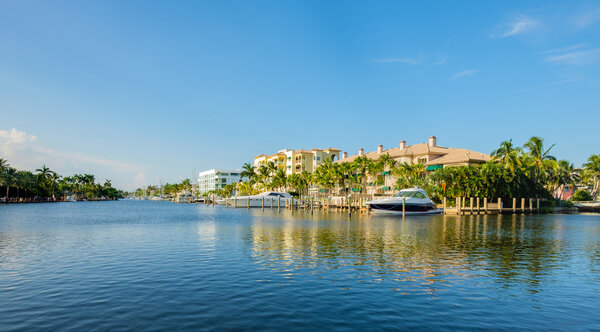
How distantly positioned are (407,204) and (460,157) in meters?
27.0

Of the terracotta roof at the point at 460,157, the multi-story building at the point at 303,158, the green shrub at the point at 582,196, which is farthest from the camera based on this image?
the multi-story building at the point at 303,158

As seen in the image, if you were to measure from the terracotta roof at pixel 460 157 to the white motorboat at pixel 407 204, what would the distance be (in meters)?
21.5

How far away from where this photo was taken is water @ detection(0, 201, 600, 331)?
11.4m

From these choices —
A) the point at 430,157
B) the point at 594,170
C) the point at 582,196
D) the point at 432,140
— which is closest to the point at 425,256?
the point at 430,157

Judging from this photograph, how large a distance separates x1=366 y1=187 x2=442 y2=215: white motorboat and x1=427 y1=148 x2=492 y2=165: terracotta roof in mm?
21484

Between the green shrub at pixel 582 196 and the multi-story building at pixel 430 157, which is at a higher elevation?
the multi-story building at pixel 430 157

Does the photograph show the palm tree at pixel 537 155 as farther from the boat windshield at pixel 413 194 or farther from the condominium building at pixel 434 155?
the boat windshield at pixel 413 194

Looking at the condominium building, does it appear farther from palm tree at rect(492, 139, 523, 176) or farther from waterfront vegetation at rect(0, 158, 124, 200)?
waterfront vegetation at rect(0, 158, 124, 200)

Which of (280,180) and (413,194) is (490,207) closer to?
(413,194)

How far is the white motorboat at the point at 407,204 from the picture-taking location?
61.1 meters

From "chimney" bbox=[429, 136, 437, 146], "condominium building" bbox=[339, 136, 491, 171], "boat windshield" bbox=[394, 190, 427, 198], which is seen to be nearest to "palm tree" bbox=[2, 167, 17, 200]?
"condominium building" bbox=[339, 136, 491, 171]

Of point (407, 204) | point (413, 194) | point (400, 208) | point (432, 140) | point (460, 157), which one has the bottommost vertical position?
point (400, 208)

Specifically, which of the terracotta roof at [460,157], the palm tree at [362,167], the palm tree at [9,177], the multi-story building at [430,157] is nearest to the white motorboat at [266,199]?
the palm tree at [362,167]

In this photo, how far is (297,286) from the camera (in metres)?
15.3
